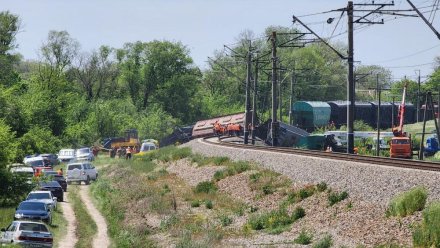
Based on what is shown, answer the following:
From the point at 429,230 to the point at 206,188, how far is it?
950 inches

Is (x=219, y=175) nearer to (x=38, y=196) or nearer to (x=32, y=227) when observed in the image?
(x=38, y=196)

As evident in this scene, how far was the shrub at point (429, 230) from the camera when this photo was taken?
2144 centimetres

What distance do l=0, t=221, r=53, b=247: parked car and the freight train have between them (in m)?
68.0

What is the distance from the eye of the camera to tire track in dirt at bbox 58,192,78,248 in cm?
3481

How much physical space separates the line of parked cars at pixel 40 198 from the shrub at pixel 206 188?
7000mm

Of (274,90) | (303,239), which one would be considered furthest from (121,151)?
(303,239)

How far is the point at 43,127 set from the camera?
313 feet

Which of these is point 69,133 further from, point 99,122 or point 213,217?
point 213,217

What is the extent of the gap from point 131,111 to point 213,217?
10056 cm

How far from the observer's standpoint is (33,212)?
124 ft

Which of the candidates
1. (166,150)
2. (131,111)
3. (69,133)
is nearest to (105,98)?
(131,111)

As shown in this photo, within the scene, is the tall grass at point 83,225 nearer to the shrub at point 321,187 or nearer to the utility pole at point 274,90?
the shrub at point 321,187

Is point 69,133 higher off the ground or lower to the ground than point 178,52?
lower

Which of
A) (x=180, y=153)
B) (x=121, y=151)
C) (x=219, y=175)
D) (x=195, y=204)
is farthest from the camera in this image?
(x=121, y=151)
